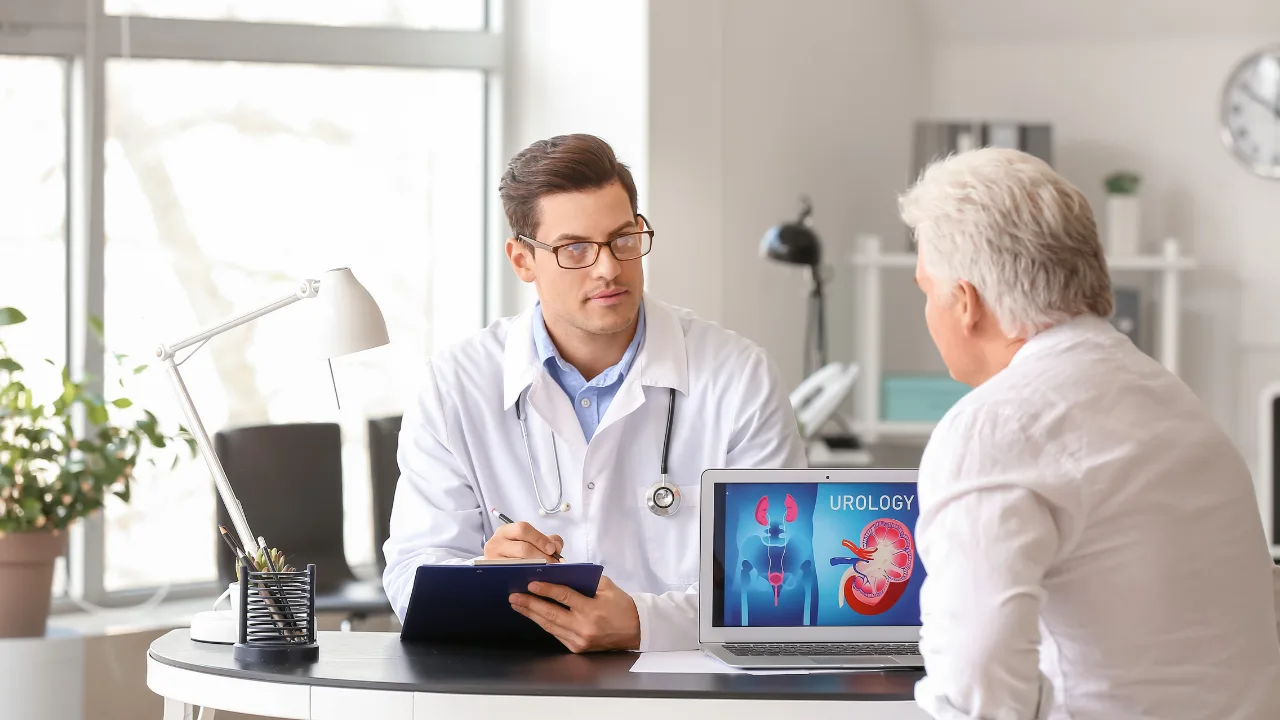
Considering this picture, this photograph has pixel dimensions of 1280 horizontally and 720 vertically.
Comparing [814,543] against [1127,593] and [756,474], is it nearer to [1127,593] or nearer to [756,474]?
[756,474]

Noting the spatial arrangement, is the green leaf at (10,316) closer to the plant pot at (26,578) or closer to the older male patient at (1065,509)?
the plant pot at (26,578)

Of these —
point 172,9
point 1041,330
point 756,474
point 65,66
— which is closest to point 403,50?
point 172,9

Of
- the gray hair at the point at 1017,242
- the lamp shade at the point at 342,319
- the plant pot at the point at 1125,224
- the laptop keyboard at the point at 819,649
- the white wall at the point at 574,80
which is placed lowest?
the laptop keyboard at the point at 819,649

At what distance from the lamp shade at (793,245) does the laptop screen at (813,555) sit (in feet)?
6.79

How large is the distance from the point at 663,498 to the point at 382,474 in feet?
Answer: 4.16

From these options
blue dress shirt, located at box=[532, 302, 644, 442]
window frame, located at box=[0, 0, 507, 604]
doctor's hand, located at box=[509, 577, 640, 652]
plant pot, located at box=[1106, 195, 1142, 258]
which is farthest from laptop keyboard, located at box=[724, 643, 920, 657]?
plant pot, located at box=[1106, 195, 1142, 258]

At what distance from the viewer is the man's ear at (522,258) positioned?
227cm

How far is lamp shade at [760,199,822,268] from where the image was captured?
3.81m

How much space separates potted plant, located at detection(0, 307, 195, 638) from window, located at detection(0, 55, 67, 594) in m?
0.35

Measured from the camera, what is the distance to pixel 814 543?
1775mm

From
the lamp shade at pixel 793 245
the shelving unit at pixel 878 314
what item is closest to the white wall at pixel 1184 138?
the shelving unit at pixel 878 314

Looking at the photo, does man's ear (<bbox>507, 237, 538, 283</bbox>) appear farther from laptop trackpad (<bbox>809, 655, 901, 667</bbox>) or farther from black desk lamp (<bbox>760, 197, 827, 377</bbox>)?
black desk lamp (<bbox>760, 197, 827, 377</bbox>)

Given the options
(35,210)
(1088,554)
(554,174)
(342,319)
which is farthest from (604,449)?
(35,210)

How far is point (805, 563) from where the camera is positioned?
1771 millimetres
